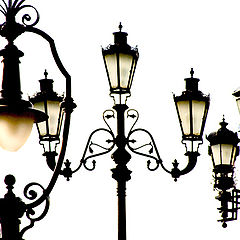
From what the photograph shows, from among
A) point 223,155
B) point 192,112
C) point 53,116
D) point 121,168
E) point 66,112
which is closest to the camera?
point 66,112

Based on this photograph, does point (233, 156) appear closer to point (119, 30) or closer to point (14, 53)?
point (119, 30)

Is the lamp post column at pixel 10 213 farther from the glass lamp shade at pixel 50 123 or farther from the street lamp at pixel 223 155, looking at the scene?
the street lamp at pixel 223 155

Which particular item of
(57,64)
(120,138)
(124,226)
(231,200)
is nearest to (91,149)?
(120,138)

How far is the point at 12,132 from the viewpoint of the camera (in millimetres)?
5938

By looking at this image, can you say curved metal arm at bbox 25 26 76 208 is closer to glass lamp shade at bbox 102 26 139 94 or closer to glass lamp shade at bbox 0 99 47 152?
glass lamp shade at bbox 0 99 47 152

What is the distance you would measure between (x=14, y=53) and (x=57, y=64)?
17.7 inches

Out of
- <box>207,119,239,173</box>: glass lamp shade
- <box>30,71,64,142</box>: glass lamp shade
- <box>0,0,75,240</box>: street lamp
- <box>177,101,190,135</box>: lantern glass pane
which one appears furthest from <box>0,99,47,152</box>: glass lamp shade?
<box>207,119,239,173</box>: glass lamp shade

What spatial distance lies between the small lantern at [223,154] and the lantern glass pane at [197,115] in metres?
3.18

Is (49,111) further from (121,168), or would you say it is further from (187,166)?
(187,166)

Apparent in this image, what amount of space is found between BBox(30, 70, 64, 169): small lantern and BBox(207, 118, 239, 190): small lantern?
3543mm

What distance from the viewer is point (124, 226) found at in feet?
29.9

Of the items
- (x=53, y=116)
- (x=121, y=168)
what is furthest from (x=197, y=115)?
(x=53, y=116)

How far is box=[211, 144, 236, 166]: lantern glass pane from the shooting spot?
510 inches

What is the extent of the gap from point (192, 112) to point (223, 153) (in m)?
3.32
